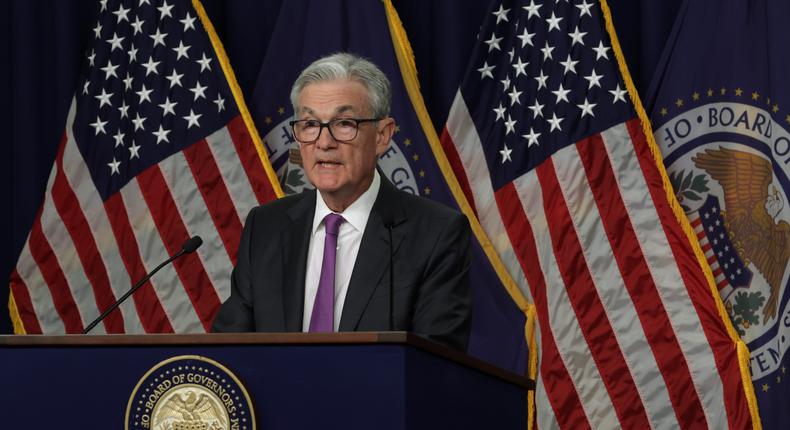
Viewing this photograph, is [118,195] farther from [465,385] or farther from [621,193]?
[465,385]

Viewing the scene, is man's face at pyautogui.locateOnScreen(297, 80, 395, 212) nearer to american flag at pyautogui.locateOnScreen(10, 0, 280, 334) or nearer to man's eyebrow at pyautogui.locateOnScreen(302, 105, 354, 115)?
man's eyebrow at pyautogui.locateOnScreen(302, 105, 354, 115)

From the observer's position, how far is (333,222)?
2.89 metres

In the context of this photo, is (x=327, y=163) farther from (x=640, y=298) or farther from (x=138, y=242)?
(x=138, y=242)

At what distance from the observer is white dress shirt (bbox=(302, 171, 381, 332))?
2812 mm

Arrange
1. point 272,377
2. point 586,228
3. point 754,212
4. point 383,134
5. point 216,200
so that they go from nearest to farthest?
point 272,377 → point 383,134 → point 754,212 → point 586,228 → point 216,200

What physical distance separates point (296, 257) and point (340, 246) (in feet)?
0.36

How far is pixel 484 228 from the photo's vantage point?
4957 mm

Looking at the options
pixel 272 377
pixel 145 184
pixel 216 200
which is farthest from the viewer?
pixel 145 184

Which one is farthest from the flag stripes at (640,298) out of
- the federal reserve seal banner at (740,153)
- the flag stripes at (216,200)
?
the flag stripes at (216,200)

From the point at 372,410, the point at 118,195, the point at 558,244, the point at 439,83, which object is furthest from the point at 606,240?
the point at 372,410

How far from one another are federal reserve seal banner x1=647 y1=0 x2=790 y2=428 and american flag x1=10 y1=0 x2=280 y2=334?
5.65 feet

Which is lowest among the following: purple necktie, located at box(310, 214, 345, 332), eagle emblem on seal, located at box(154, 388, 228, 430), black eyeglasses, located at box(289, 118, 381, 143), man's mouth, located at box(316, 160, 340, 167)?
eagle emblem on seal, located at box(154, 388, 228, 430)

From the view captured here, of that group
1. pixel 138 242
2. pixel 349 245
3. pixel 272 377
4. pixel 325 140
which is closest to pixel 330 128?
pixel 325 140


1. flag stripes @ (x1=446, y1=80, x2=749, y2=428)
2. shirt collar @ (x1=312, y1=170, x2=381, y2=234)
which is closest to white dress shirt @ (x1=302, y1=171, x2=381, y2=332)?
shirt collar @ (x1=312, y1=170, x2=381, y2=234)
